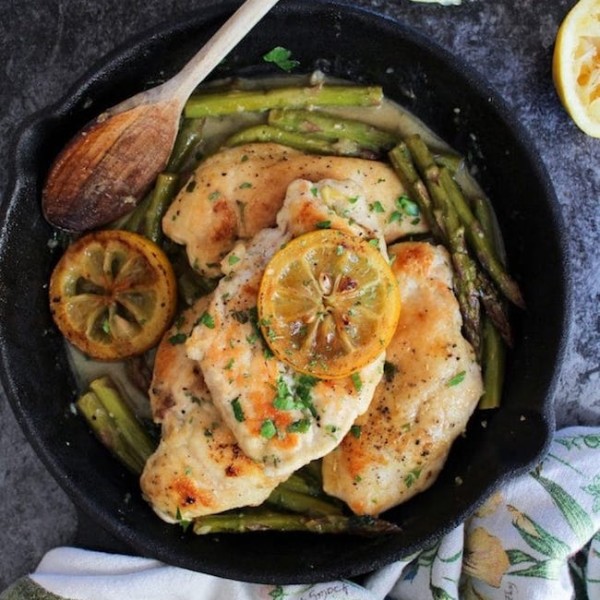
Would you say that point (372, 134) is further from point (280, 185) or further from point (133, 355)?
point (133, 355)

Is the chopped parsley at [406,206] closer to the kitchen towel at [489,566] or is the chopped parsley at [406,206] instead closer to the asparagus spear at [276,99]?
the asparagus spear at [276,99]

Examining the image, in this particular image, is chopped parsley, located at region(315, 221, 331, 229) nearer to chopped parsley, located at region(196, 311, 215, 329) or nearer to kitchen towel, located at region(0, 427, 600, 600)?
chopped parsley, located at region(196, 311, 215, 329)

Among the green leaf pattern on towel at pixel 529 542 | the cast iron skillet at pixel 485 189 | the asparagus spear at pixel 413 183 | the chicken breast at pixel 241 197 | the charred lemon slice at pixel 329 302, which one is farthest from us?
the green leaf pattern on towel at pixel 529 542

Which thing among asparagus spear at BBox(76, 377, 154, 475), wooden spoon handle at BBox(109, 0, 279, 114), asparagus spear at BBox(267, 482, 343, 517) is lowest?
asparagus spear at BBox(267, 482, 343, 517)

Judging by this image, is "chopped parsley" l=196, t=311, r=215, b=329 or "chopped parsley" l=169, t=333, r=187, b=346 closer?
"chopped parsley" l=196, t=311, r=215, b=329

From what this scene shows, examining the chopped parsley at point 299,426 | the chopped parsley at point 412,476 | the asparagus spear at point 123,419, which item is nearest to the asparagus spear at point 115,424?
the asparagus spear at point 123,419

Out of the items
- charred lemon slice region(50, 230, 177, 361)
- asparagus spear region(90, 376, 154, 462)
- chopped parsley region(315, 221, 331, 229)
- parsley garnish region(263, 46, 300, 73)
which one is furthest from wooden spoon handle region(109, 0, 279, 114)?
asparagus spear region(90, 376, 154, 462)

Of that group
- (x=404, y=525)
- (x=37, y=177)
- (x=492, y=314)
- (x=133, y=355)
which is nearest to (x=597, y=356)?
(x=492, y=314)
